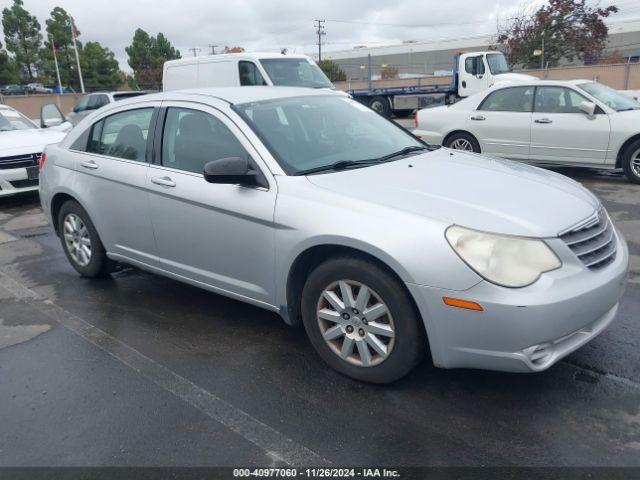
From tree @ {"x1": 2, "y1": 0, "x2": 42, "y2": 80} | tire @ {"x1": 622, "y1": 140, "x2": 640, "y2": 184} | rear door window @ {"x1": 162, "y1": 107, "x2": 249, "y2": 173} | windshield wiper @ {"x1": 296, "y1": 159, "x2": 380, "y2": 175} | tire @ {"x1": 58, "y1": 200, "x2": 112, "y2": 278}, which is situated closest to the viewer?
windshield wiper @ {"x1": 296, "y1": 159, "x2": 380, "y2": 175}

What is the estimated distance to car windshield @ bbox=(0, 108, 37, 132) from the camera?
9.66 metres

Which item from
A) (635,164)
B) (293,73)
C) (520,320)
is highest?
(293,73)

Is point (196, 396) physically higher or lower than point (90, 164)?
lower

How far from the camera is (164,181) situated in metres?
3.99

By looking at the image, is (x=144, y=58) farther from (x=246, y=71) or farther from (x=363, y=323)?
(x=363, y=323)

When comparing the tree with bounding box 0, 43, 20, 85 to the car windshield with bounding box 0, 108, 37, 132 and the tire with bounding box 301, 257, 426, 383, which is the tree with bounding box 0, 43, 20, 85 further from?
the tire with bounding box 301, 257, 426, 383

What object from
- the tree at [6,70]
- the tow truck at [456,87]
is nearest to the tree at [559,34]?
the tow truck at [456,87]

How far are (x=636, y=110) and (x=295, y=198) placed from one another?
703 centimetres

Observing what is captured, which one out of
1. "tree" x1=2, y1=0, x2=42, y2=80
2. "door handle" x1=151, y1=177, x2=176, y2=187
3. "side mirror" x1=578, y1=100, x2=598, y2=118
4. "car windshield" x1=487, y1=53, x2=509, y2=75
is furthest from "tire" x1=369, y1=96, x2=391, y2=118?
"tree" x1=2, y1=0, x2=42, y2=80

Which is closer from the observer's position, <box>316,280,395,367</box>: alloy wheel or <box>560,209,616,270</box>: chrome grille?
<box>560,209,616,270</box>: chrome grille

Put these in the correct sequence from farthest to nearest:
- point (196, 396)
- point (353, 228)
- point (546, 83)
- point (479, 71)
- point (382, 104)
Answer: point (382, 104)
point (479, 71)
point (546, 83)
point (196, 396)
point (353, 228)

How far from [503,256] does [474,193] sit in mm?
541

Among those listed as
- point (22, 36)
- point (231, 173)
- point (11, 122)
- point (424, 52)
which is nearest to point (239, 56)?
point (11, 122)

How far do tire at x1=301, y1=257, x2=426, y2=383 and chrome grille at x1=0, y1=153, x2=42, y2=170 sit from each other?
6952mm
